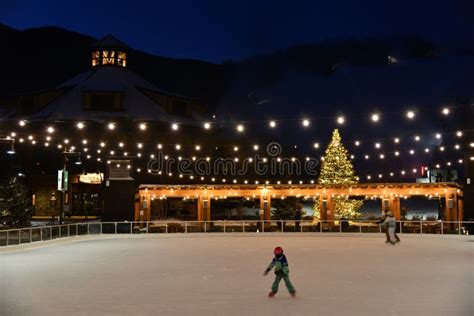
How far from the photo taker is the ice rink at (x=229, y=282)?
9273 millimetres

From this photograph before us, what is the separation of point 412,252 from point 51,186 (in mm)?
35044

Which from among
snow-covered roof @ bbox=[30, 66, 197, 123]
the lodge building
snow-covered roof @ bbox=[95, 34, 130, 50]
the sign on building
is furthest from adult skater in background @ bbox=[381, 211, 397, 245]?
snow-covered roof @ bbox=[95, 34, 130, 50]

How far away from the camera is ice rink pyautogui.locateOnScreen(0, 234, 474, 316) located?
365 inches


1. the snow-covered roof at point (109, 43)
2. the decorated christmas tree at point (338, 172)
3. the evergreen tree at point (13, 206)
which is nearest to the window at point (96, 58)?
the snow-covered roof at point (109, 43)

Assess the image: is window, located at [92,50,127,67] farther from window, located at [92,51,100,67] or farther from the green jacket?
the green jacket

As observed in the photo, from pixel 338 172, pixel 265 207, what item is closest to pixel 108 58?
pixel 338 172

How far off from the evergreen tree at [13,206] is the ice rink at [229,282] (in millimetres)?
7770

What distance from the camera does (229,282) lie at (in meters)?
12.5

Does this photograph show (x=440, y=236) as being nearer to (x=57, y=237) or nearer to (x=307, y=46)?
(x=57, y=237)

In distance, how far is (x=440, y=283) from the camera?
1214cm

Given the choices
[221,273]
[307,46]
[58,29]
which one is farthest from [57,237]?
[58,29]

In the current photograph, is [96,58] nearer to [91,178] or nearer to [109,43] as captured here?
[109,43]

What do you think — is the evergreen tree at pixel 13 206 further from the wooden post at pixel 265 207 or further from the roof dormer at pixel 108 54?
the roof dormer at pixel 108 54

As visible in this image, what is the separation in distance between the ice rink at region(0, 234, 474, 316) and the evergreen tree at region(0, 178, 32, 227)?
25.5 ft
